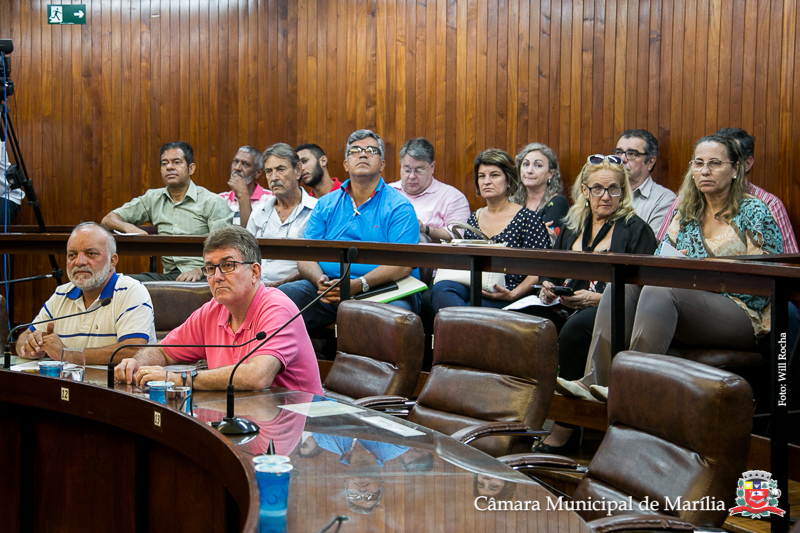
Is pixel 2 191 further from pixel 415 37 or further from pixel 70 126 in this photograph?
pixel 415 37

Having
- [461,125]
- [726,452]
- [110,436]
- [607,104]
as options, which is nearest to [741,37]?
[607,104]

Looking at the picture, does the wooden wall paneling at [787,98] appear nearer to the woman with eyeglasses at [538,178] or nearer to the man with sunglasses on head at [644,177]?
the man with sunglasses on head at [644,177]

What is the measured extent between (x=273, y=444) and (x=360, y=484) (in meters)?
0.29

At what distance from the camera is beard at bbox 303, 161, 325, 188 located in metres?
5.45

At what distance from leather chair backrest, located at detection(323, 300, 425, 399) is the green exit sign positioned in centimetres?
493

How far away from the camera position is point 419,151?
5.13 meters

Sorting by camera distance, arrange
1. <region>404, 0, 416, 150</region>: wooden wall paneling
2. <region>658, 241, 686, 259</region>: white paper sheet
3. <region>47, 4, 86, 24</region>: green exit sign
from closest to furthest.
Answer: <region>658, 241, 686, 259</region>: white paper sheet
<region>404, 0, 416, 150</region>: wooden wall paneling
<region>47, 4, 86, 24</region>: green exit sign

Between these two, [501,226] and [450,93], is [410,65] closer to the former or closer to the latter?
[450,93]

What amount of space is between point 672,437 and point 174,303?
2243 millimetres

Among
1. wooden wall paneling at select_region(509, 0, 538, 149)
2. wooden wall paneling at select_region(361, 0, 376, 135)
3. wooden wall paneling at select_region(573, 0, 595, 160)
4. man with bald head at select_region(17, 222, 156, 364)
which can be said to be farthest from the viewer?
wooden wall paneling at select_region(361, 0, 376, 135)

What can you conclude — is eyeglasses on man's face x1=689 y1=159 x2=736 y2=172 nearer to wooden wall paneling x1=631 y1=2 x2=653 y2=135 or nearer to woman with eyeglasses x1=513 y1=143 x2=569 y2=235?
woman with eyeglasses x1=513 y1=143 x2=569 y2=235

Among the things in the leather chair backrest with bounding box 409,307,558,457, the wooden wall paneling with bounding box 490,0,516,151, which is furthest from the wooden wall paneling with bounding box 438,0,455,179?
the leather chair backrest with bounding box 409,307,558,457

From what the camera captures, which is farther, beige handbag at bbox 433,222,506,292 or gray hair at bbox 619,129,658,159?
gray hair at bbox 619,129,658,159

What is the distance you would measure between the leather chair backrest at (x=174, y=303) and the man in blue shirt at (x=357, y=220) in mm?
802
